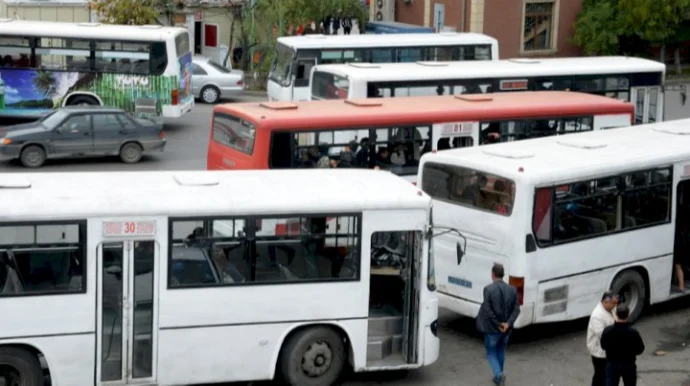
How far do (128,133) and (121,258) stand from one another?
47.1 ft

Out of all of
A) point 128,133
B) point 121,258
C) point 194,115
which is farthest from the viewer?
point 194,115

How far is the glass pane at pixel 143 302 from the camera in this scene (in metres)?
12.3

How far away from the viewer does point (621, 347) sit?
39.7 feet

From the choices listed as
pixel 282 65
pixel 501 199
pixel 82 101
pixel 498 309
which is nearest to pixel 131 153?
pixel 82 101

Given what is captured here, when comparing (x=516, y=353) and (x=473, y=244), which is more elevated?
(x=473, y=244)

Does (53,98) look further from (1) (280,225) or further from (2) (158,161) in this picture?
(1) (280,225)

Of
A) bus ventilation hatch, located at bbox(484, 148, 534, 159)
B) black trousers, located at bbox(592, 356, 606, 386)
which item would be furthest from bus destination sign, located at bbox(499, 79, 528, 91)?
black trousers, located at bbox(592, 356, 606, 386)

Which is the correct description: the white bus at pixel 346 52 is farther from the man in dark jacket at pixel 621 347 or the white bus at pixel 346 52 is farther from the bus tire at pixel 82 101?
the man in dark jacket at pixel 621 347

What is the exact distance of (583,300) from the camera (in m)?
15.4

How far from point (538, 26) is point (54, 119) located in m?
21.3

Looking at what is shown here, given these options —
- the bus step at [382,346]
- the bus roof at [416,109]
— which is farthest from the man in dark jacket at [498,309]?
the bus roof at [416,109]

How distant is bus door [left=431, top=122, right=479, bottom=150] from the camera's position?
20.1m

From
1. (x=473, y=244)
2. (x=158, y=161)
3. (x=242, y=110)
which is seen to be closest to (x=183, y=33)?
(x=158, y=161)

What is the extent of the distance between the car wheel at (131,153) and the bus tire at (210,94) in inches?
367
